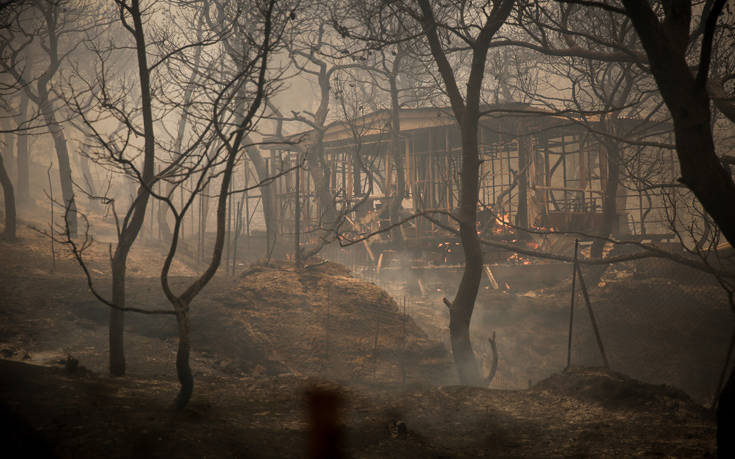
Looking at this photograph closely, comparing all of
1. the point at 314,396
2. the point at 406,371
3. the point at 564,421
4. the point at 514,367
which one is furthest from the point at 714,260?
the point at 314,396

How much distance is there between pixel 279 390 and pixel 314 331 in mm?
3395

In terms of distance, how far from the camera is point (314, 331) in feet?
29.7

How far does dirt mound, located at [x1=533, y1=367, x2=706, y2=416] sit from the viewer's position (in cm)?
485

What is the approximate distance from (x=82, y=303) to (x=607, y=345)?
10203 mm

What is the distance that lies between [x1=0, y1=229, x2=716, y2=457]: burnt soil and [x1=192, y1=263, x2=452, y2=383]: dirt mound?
0.10 feet

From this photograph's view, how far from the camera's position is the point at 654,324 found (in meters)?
10.1

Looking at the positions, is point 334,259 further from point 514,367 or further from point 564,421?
point 564,421

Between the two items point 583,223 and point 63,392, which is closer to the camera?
point 63,392

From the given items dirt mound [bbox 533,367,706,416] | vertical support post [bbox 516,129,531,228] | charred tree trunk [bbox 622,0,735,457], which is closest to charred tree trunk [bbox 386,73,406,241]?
vertical support post [bbox 516,129,531,228]

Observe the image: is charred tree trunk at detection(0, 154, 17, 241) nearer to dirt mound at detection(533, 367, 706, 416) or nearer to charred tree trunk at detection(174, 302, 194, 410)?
charred tree trunk at detection(174, 302, 194, 410)

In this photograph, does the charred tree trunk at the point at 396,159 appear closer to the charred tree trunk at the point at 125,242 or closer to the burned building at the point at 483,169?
the burned building at the point at 483,169

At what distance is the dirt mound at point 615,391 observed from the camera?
485 cm

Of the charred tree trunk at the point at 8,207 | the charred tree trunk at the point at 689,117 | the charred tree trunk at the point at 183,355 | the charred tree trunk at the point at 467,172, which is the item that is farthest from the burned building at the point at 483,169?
the charred tree trunk at the point at 689,117

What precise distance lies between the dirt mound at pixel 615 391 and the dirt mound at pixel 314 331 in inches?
110
